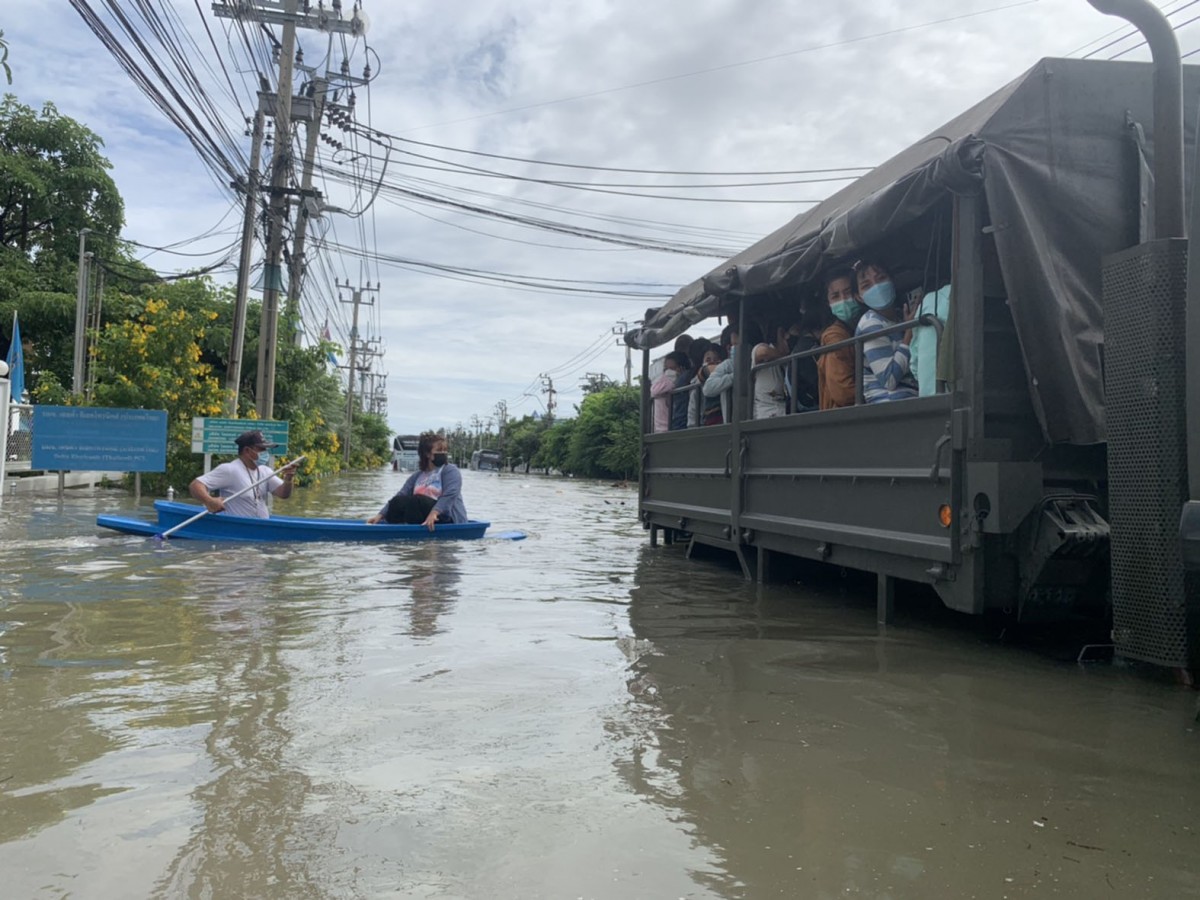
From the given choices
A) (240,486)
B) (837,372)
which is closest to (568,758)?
(837,372)

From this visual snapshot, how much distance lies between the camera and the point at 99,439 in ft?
49.1

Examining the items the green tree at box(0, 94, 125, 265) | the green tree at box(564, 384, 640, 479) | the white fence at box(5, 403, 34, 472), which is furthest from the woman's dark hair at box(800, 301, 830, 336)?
the green tree at box(564, 384, 640, 479)

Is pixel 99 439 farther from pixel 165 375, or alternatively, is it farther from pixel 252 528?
pixel 252 528

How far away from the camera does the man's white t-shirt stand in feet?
31.7

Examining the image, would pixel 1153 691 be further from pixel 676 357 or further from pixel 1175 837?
pixel 676 357

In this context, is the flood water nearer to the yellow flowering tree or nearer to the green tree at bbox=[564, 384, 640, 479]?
the yellow flowering tree

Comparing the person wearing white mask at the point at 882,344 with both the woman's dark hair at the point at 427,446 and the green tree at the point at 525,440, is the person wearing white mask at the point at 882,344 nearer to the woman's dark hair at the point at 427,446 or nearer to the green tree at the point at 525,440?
the woman's dark hair at the point at 427,446

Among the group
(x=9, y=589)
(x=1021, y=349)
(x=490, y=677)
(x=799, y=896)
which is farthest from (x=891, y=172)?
(x=9, y=589)

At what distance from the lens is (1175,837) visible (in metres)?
2.60

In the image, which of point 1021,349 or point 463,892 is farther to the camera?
point 1021,349

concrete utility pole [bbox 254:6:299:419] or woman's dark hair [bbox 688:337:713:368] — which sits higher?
concrete utility pole [bbox 254:6:299:419]

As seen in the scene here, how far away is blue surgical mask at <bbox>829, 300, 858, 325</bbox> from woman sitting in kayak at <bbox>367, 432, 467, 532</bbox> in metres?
5.70

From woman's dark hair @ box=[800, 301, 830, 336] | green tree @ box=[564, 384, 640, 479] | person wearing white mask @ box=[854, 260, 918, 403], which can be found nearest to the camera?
person wearing white mask @ box=[854, 260, 918, 403]

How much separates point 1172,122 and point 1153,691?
8.45ft
